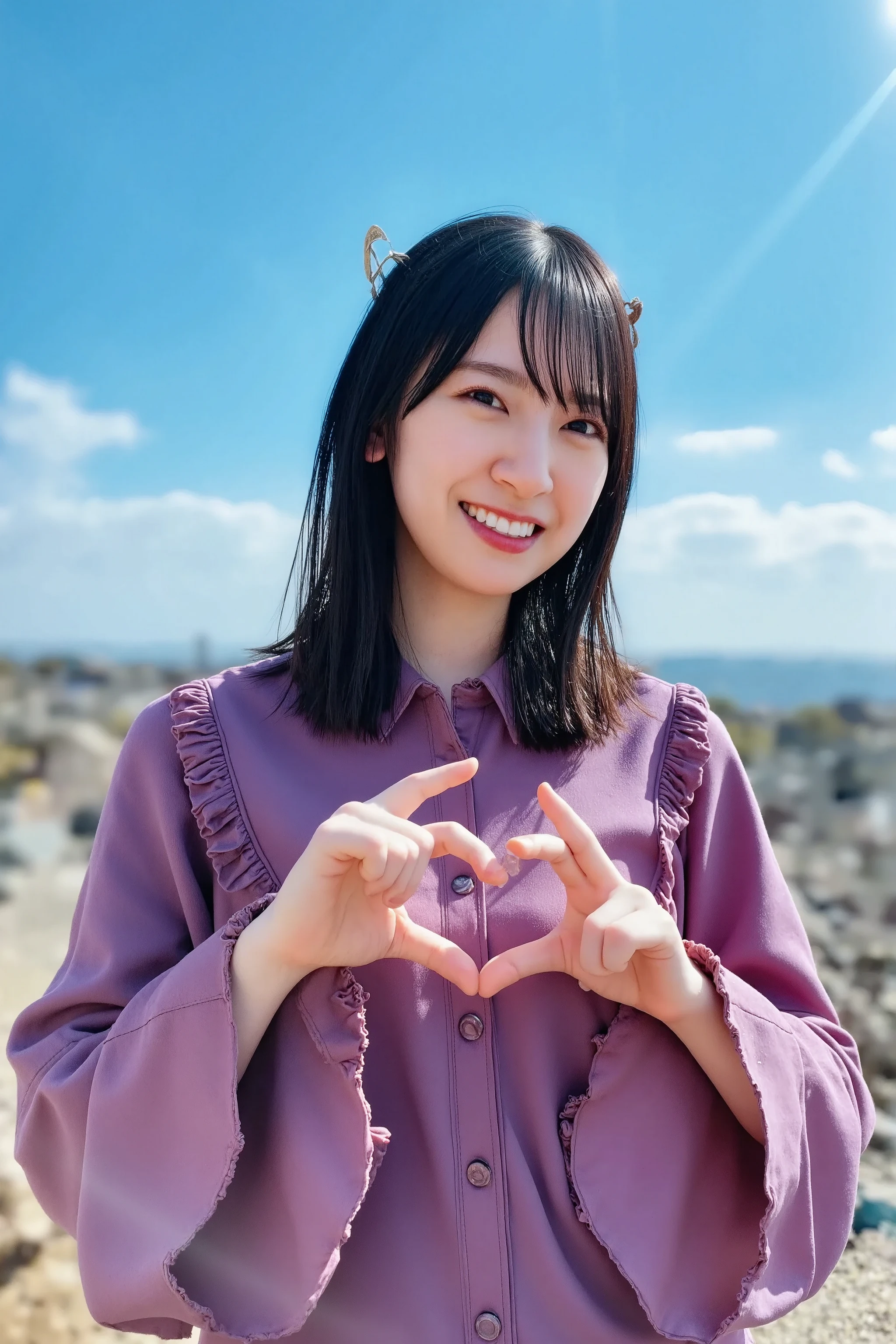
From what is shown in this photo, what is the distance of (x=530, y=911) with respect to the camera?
134 cm

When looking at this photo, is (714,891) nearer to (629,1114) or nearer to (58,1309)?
(629,1114)

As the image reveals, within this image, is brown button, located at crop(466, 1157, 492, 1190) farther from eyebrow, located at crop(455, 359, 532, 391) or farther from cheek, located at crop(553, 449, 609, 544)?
eyebrow, located at crop(455, 359, 532, 391)

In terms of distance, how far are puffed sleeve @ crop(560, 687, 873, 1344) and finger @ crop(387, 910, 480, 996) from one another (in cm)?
26

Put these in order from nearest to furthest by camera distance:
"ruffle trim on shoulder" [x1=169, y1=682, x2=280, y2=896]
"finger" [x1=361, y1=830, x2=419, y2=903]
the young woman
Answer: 1. "finger" [x1=361, y1=830, x2=419, y2=903]
2. the young woman
3. "ruffle trim on shoulder" [x1=169, y1=682, x2=280, y2=896]

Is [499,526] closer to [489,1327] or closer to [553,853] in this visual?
[553,853]

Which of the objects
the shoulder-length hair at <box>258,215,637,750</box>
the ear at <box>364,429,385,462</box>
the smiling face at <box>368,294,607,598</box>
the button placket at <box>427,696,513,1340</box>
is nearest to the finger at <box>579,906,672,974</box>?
the button placket at <box>427,696,513,1340</box>

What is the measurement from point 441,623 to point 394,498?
229 mm

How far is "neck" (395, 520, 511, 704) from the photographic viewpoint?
1608 millimetres

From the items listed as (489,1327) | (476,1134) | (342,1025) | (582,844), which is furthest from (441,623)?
(489,1327)

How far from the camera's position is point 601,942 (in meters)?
1.11

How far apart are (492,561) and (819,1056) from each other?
32.4 inches

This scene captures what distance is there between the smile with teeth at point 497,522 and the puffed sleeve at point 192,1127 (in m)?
0.53

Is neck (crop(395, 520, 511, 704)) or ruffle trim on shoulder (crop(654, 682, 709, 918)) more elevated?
neck (crop(395, 520, 511, 704))

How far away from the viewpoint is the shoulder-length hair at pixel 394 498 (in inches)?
56.7
